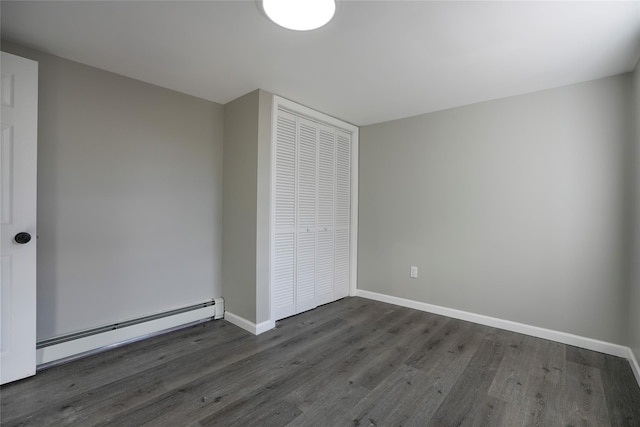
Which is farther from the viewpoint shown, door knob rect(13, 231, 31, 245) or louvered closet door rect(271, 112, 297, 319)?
louvered closet door rect(271, 112, 297, 319)

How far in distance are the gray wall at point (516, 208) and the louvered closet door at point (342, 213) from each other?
1.22 ft

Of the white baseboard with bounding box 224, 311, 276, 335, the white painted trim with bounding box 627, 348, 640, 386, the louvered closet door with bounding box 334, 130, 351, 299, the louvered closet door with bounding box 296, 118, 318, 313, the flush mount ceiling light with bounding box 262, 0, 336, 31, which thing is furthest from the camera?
the louvered closet door with bounding box 334, 130, 351, 299

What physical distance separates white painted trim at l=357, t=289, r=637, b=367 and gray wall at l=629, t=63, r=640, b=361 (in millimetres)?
145

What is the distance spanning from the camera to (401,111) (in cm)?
315

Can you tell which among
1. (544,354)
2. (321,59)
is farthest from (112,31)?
(544,354)

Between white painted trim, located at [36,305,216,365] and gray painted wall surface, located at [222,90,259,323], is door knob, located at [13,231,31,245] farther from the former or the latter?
gray painted wall surface, located at [222,90,259,323]

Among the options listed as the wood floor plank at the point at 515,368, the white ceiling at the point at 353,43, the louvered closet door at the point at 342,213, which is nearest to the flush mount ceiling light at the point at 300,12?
the white ceiling at the point at 353,43

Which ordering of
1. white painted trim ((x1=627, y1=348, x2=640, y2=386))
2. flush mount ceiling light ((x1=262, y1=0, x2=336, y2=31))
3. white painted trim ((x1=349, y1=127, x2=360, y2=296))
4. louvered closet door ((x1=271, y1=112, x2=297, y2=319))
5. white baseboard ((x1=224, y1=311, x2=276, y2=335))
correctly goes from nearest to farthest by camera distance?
flush mount ceiling light ((x1=262, y1=0, x2=336, y2=31)) → white painted trim ((x1=627, y1=348, x2=640, y2=386)) → white baseboard ((x1=224, y1=311, x2=276, y2=335)) → louvered closet door ((x1=271, y1=112, x2=297, y2=319)) → white painted trim ((x1=349, y1=127, x2=360, y2=296))

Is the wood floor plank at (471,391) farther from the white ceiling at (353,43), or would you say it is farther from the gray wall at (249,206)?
the white ceiling at (353,43)

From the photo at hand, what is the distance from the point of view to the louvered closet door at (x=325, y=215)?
3293 mm

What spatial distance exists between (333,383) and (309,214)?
1.72m

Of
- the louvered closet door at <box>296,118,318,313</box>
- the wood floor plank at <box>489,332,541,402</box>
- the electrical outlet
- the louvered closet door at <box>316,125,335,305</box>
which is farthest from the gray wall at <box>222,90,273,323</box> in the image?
the wood floor plank at <box>489,332,541,402</box>

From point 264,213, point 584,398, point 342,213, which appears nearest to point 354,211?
point 342,213

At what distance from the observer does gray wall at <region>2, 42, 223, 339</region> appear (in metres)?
2.04
